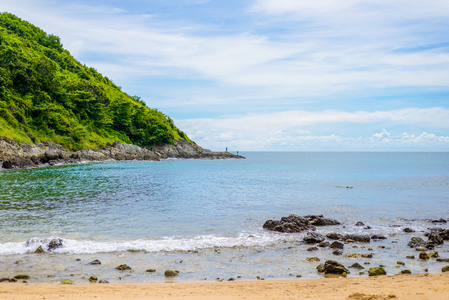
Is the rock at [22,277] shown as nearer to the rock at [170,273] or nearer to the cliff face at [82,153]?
the rock at [170,273]

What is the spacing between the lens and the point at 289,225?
20.7 metres

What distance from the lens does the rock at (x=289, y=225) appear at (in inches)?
805

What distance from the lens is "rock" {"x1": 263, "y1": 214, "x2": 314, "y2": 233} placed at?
20434 millimetres

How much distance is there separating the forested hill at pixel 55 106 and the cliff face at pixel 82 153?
2.32m

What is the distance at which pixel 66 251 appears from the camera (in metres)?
15.8

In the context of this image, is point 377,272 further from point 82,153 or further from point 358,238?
point 82,153

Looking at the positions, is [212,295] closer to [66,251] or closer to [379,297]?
[379,297]

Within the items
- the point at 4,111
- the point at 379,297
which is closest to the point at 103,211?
the point at 379,297

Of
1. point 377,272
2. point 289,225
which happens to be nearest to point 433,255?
point 377,272

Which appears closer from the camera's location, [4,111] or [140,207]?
[140,207]

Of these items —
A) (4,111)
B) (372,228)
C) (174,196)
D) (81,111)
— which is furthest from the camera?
(81,111)

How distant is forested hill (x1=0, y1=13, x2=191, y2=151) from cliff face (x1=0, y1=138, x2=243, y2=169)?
232 centimetres

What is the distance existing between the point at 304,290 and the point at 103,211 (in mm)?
19892

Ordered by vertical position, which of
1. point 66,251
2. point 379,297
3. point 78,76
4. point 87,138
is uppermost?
point 78,76
